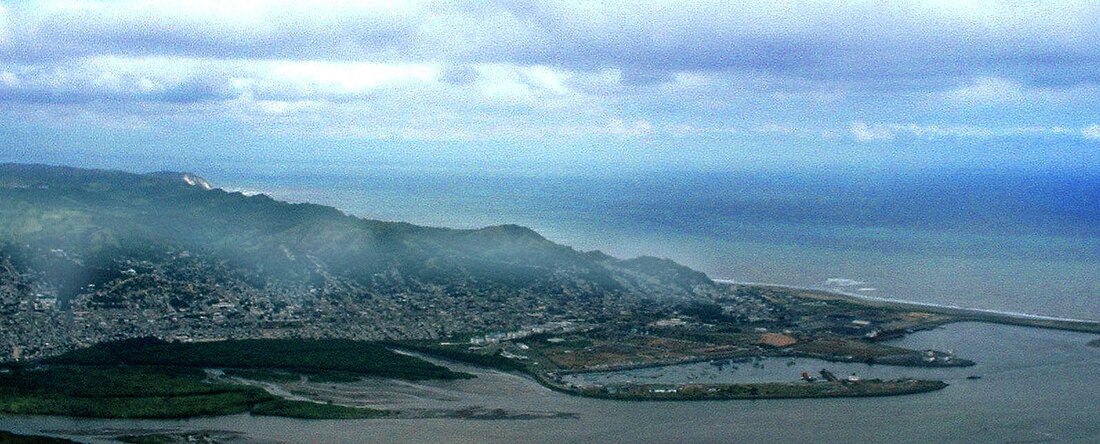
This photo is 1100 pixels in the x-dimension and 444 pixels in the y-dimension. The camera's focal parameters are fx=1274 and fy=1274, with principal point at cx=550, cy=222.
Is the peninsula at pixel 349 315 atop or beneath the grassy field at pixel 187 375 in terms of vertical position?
atop

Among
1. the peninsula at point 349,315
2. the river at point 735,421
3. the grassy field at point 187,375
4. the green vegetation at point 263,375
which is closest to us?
the river at point 735,421

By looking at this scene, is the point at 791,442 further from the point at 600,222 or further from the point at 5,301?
the point at 600,222

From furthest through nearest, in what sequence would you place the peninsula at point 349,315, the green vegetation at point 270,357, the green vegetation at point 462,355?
the green vegetation at point 462,355 < the green vegetation at point 270,357 < the peninsula at point 349,315

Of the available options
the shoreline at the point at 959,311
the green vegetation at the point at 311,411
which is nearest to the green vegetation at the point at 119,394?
the green vegetation at the point at 311,411

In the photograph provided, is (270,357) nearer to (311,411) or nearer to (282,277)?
(311,411)

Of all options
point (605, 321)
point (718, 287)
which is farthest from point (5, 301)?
point (718, 287)

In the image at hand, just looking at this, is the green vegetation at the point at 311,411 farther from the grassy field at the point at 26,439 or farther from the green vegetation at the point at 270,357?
the grassy field at the point at 26,439
